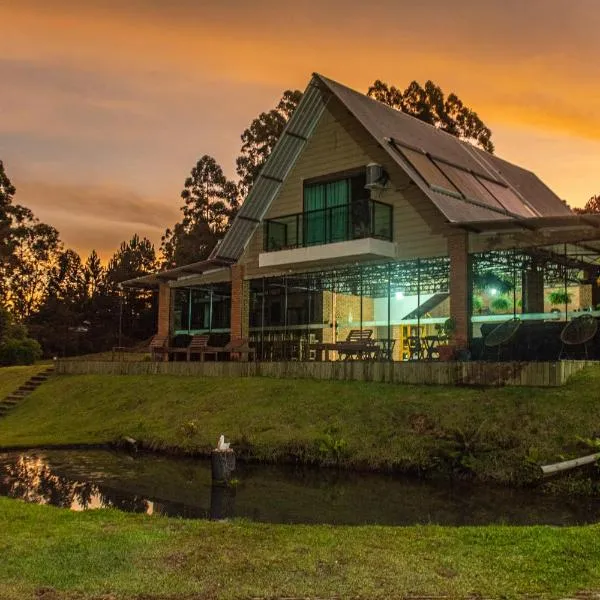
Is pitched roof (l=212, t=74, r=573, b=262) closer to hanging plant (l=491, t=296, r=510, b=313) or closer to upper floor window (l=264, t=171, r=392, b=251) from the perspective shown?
upper floor window (l=264, t=171, r=392, b=251)

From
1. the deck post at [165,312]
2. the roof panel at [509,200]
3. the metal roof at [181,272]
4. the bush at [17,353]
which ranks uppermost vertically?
the roof panel at [509,200]

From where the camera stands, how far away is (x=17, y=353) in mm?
36938

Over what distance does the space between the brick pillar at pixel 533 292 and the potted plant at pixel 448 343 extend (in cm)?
405

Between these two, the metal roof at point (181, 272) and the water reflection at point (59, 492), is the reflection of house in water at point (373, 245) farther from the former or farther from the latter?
the water reflection at point (59, 492)

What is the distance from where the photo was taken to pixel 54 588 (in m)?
5.60

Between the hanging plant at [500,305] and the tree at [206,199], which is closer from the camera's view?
the hanging plant at [500,305]

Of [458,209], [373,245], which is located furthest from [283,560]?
[458,209]

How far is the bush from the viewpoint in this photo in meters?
36.8

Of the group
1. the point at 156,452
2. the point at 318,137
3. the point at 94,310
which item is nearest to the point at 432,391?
the point at 156,452

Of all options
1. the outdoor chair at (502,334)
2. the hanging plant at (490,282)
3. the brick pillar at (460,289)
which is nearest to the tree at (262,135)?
the hanging plant at (490,282)

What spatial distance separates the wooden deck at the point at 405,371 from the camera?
47.2 ft

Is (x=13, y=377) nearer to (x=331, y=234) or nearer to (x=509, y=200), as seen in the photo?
(x=331, y=234)

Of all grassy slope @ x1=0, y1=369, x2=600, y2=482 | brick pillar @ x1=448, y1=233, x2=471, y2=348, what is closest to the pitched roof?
brick pillar @ x1=448, y1=233, x2=471, y2=348

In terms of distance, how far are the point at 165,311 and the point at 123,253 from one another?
131 ft
